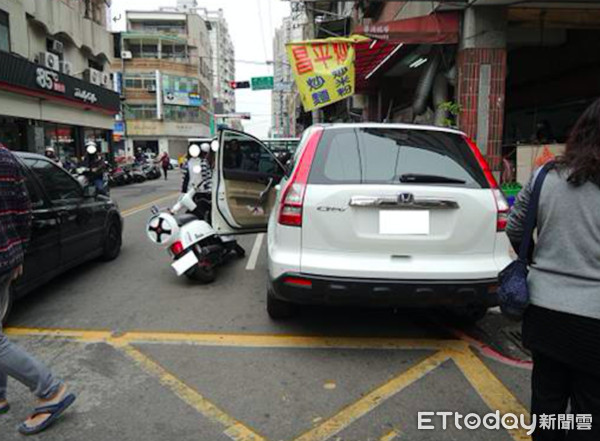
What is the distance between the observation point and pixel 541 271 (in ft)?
6.48

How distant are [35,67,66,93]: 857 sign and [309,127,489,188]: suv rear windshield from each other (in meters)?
18.0

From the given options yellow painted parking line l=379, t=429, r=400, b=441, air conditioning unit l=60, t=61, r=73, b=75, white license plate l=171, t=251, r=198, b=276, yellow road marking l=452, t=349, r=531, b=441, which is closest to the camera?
yellow painted parking line l=379, t=429, r=400, b=441

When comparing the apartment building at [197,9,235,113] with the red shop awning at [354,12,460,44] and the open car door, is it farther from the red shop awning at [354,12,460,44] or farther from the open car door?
the open car door

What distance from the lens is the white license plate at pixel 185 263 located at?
5.28 metres

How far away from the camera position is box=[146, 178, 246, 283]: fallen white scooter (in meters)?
5.38

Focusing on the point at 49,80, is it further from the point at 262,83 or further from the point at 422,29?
the point at 262,83

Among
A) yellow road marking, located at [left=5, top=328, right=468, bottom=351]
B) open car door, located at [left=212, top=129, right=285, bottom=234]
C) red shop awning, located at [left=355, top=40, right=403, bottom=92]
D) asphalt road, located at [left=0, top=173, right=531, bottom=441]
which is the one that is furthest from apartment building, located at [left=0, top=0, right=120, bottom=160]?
yellow road marking, located at [left=5, top=328, right=468, bottom=351]

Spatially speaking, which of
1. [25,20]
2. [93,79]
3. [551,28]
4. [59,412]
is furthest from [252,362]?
[93,79]

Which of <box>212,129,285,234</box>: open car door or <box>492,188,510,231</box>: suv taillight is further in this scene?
<box>212,129,285,234</box>: open car door

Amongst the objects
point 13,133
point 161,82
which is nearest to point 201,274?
point 13,133

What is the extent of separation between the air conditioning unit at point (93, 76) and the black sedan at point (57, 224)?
2110 cm

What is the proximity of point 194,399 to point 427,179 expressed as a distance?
216cm

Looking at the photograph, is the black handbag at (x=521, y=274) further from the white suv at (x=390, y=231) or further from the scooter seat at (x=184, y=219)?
the scooter seat at (x=184, y=219)

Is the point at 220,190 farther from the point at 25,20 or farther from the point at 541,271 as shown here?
the point at 25,20
